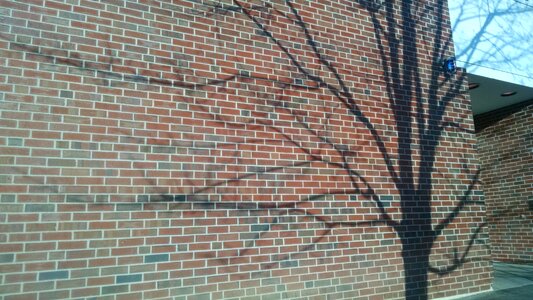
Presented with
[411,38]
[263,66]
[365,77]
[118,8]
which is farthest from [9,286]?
[411,38]

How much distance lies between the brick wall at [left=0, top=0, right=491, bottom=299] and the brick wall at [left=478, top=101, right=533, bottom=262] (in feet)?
11.3

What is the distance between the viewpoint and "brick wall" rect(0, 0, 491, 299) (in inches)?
154

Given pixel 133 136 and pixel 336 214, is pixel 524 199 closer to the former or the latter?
pixel 336 214

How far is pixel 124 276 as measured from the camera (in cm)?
402

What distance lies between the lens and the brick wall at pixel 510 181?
29.8 feet

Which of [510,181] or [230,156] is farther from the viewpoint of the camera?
[510,181]

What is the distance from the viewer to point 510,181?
31.0 feet

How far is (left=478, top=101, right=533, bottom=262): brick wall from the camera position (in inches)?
358

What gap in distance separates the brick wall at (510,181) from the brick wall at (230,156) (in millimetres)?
3434

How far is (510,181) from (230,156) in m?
7.60

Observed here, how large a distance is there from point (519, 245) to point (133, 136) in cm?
877

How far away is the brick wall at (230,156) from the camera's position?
3.92 meters

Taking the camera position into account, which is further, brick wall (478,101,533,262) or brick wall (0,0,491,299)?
brick wall (478,101,533,262)

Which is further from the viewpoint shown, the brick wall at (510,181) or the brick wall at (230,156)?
the brick wall at (510,181)
